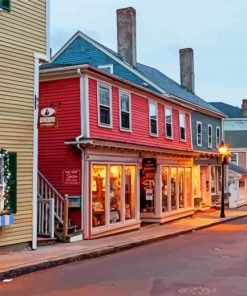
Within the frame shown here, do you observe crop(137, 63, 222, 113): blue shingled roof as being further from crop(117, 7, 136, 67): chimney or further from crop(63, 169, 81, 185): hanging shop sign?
crop(63, 169, 81, 185): hanging shop sign

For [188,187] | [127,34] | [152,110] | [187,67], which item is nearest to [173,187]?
[188,187]

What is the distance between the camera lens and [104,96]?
18.2 meters

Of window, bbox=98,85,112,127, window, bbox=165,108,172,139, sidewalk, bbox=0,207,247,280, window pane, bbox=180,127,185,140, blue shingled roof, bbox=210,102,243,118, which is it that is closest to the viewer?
sidewalk, bbox=0,207,247,280


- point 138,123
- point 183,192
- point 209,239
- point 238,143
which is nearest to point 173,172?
point 183,192

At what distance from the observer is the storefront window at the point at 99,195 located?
17312 millimetres

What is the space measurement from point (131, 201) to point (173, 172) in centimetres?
498

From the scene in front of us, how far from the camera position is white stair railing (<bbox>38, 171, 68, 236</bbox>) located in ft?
50.3

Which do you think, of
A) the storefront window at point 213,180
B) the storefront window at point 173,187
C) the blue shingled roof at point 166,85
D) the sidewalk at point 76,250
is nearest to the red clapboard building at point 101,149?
the sidewalk at point 76,250

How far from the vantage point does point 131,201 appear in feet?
65.8

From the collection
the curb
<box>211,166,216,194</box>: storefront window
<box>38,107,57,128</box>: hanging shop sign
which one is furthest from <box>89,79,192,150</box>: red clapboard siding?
<box>211,166,216,194</box>: storefront window

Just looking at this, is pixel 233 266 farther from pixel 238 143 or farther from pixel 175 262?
pixel 238 143

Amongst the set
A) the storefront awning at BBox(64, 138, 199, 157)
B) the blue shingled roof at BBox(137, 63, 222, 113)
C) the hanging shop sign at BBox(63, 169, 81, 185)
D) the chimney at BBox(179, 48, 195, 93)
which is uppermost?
the chimney at BBox(179, 48, 195, 93)

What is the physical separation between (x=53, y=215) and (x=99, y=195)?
2.79 meters

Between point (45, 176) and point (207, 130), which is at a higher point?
point (207, 130)
